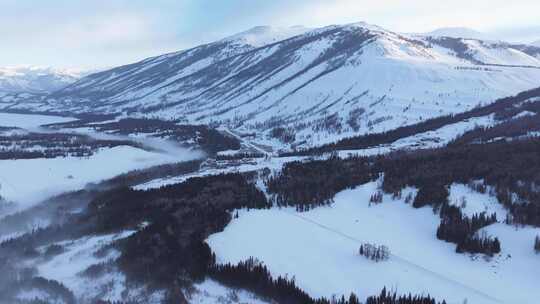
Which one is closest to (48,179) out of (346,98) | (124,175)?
(124,175)

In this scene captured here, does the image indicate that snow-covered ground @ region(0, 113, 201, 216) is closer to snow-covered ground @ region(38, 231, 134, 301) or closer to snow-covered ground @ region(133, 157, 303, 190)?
snow-covered ground @ region(133, 157, 303, 190)

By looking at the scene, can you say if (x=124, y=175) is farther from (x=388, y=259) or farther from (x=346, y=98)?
(x=346, y=98)

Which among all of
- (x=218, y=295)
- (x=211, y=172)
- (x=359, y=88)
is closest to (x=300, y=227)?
(x=218, y=295)

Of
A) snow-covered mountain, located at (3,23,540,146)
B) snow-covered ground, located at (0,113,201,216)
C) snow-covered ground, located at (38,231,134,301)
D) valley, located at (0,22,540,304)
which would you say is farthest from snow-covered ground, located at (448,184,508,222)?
snow-covered mountain, located at (3,23,540,146)

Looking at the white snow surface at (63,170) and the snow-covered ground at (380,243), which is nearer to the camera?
the snow-covered ground at (380,243)

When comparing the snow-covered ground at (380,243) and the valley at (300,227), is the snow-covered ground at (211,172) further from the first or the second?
the snow-covered ground at (380,243)

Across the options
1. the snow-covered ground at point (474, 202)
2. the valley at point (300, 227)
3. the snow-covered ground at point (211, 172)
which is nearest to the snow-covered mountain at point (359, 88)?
the valley at point (300, 227)

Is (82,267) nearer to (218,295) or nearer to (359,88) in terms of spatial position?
(218,295)

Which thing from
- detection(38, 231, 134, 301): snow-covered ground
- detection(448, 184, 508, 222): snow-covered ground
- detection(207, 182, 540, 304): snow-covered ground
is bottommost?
detection(38, 231, 134, 301): snow-covered ground
